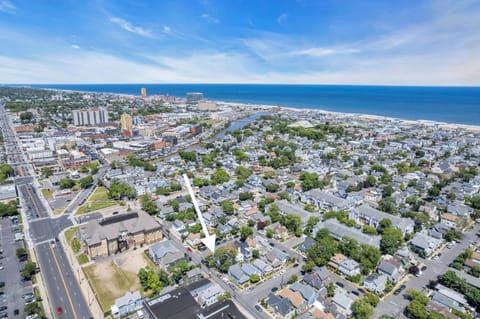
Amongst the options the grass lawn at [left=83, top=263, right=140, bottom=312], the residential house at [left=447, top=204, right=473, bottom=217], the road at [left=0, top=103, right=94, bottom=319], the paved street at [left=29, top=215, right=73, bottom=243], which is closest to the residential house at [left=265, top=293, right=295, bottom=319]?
the grass lawn at [left=83, top=263, right=140, bottom=312]

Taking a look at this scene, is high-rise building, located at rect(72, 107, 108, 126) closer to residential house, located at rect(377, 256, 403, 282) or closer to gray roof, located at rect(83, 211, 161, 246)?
gray roof, located at rect(83, 211, 161, 246)

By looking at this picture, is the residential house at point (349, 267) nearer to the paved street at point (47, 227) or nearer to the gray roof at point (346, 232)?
the gray roof at point (346, 232)

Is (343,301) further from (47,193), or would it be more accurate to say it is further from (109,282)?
(47,193)

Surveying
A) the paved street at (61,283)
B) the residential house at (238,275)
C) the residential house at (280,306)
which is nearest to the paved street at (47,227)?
the paved street at (61,283)

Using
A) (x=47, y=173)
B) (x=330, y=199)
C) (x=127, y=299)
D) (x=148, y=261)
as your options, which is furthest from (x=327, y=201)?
(x=47, y=173)

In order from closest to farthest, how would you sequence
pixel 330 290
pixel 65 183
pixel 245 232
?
pixel 330 290
pixel 245 232
pixel 65 183

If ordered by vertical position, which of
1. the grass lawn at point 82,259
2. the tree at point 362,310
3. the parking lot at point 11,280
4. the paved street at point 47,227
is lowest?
the parking lot at point 11,280
